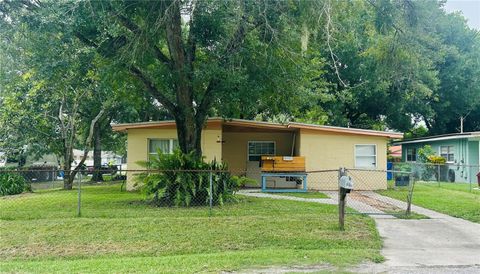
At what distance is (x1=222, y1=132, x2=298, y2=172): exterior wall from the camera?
18875 mm

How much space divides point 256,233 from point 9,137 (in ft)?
62.5

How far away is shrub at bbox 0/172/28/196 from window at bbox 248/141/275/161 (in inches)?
375

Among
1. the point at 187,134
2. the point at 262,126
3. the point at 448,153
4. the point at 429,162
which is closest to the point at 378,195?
the point at 262,126

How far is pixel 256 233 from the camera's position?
8.15 metres

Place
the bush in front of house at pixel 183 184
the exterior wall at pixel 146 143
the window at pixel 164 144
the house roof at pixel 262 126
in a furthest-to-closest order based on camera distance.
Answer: the window at pixel 164 144
the exterior wall at pixel 146 143
the house roof at pixel 262 126
the bush in front of house at pixel 183 184

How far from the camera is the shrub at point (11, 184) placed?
53.1 ft

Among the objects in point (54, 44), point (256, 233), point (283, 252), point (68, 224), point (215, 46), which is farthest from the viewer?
point (215, 46)

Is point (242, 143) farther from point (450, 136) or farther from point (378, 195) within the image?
point (450, 136)

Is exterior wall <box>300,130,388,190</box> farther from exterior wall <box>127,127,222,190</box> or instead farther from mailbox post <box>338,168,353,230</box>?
mailbox post <box>338,168,353,230</box>

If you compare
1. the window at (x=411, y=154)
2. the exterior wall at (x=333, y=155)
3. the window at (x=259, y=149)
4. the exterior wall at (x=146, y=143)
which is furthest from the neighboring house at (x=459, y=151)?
the exterior wall at (x=146, y=143)

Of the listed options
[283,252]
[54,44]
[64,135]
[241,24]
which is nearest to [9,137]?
[64,135]

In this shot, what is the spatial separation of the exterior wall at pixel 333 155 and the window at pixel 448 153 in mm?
8454

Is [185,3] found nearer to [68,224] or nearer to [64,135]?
[68,224]

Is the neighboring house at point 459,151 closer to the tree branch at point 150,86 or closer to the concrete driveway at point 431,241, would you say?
the concrete driveway at point 431,241
